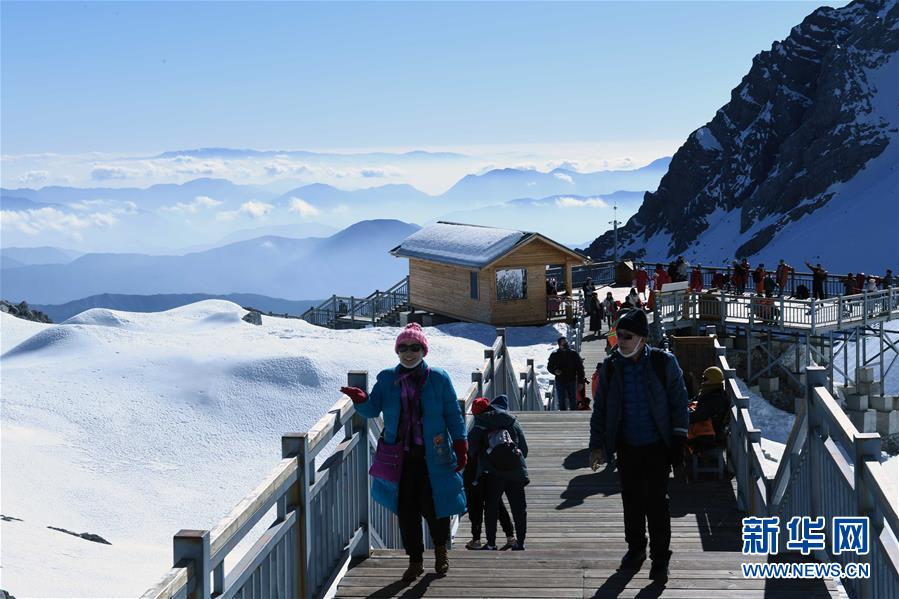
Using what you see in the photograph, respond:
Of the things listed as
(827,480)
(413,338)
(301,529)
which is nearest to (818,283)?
(827,480)

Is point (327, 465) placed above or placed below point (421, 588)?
above

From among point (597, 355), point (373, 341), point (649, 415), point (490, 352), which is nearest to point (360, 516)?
point (649, 415)

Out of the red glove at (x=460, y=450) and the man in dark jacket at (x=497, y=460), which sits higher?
the red glove at (x=460, y=450)

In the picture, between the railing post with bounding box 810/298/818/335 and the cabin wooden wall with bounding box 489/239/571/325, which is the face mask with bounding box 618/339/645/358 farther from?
the cabin wooden wall with bounding box 489/239/571/325

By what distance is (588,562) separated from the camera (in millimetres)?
7266

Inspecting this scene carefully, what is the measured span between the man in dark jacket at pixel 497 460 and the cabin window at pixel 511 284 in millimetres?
27960

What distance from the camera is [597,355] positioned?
30328 millimetres

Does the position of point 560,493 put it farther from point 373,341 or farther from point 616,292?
point 616,292

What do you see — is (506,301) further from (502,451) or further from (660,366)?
(660,366)

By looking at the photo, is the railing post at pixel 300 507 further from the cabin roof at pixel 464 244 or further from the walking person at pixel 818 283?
the walking person at pixel 818 283

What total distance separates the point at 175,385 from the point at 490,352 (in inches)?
607

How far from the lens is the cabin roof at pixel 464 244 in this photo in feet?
120

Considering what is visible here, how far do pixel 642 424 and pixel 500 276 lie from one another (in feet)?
98.3

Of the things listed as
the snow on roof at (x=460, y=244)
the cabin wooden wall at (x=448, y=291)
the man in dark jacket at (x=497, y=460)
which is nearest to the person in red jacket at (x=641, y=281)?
the snow on roof at (x=460, y=244)
